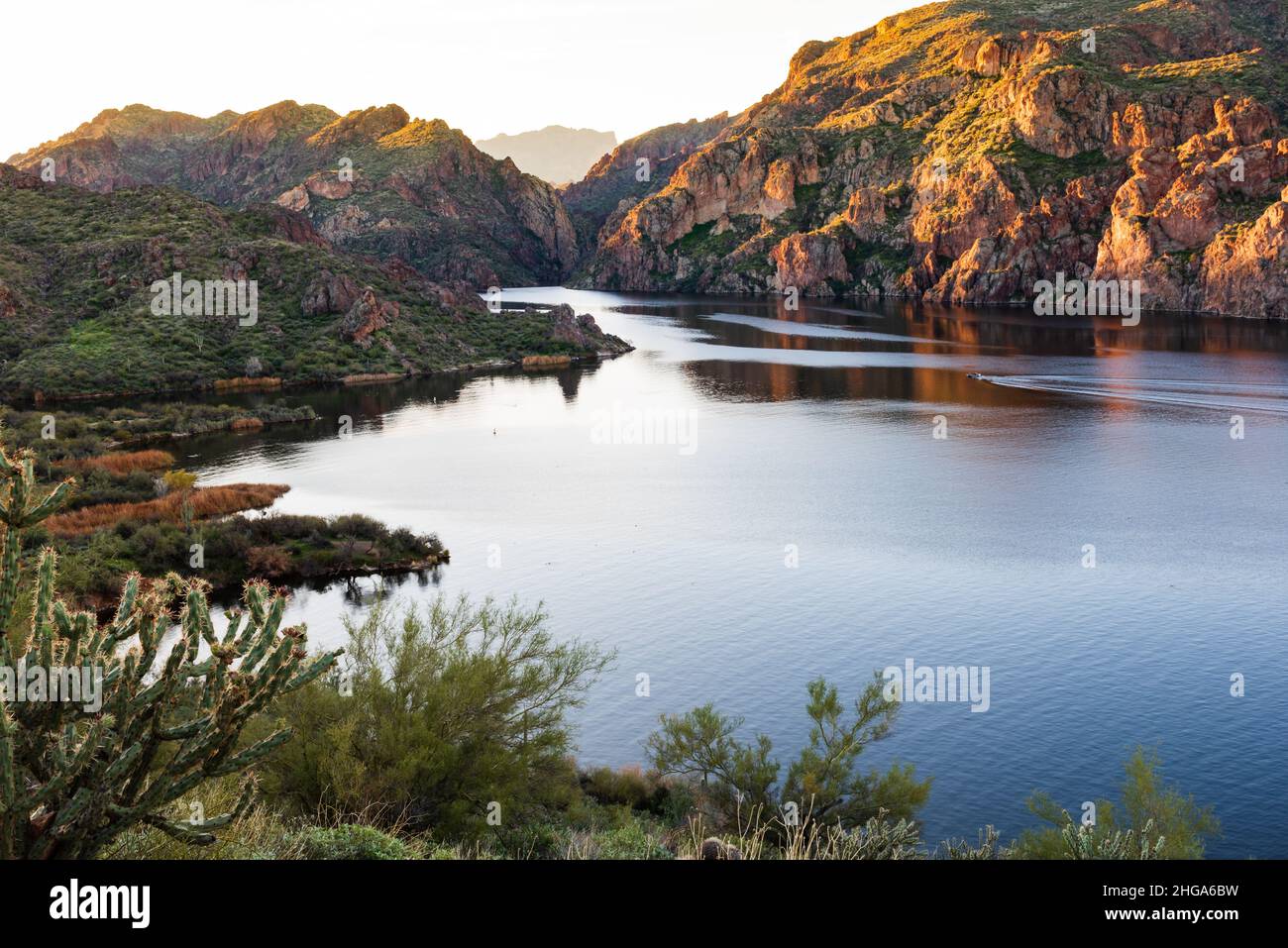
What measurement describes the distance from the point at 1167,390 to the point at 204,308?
12071cm

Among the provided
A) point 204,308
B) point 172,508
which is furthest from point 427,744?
point 204,308

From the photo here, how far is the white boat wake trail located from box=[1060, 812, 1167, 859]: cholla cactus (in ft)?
303

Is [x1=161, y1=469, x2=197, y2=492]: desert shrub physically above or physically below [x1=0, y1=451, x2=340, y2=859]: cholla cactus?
below

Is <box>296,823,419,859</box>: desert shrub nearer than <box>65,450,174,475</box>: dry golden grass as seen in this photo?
Yes

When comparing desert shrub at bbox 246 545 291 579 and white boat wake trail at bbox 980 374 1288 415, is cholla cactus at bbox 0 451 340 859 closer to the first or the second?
desert shrub at bbox 246 545 291 579

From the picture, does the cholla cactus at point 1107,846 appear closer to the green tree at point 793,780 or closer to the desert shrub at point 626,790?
the green tree at point 793,780

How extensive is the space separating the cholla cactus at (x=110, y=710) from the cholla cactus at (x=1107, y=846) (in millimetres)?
14431

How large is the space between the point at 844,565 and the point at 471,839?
1443 inches

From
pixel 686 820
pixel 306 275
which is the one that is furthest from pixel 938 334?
pixel 686 820

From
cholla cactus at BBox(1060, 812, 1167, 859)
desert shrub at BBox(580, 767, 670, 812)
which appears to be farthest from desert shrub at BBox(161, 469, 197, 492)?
cholla cactus at BBox(1060, 812, 1167, 859)

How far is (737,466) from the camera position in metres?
84.7

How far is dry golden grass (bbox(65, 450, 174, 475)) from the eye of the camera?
76750mm
